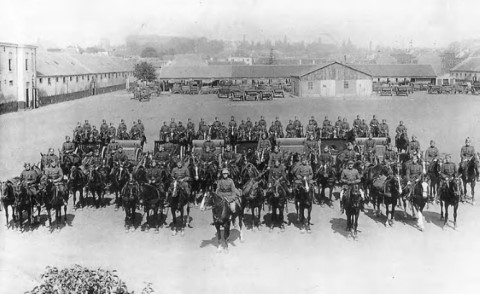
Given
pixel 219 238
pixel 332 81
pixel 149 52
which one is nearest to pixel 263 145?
pixel 219 238

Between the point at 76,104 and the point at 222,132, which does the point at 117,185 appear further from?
the point at 76,104

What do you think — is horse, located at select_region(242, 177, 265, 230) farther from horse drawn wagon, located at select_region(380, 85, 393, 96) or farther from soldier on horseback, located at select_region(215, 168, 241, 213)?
horse drawn wagon, located at select_region(380, 85, 393, 96)

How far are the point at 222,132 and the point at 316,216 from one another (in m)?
8.17

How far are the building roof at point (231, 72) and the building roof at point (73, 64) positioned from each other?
28.1 ft

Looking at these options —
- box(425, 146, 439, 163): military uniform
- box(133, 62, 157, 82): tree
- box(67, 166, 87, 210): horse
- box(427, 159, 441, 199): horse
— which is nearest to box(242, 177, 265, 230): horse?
box(67, 166, 87, 210): horse

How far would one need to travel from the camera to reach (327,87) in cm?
5206

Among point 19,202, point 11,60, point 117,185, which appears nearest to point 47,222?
point 19,202

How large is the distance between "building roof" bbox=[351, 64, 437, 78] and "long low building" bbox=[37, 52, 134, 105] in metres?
33.0

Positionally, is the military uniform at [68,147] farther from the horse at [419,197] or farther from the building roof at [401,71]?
the building roof at [401,71]

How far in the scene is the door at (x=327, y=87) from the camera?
52000mm

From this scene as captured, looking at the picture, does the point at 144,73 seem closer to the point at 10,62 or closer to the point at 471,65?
the point at 10,62

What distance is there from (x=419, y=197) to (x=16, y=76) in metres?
34.3

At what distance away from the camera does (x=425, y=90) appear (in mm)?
62281

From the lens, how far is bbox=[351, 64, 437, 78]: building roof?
65688 millimetres
